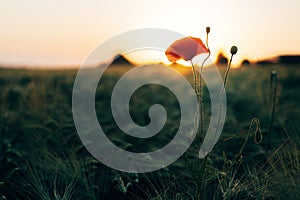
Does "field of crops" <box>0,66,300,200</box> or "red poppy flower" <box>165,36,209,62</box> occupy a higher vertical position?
"red poppy flower" <box>165,36,209,62</box>

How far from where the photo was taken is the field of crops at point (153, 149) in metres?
2.05

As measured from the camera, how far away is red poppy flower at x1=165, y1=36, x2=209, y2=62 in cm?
163

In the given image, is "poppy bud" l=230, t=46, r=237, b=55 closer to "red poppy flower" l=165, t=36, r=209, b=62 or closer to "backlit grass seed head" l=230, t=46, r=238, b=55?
"backlit grass seed head" l=230, t=46, r=238, b=55

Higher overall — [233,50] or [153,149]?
[233,50]

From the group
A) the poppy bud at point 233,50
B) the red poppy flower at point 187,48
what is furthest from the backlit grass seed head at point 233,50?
the red poppy flower at point 187,48

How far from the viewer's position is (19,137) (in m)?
3.24

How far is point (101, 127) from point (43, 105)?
33.0 inches

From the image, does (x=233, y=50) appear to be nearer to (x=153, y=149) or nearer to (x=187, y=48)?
(x=187, y=48)

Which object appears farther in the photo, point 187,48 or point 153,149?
point 153,149

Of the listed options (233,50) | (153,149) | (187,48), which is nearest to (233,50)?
(233,50)

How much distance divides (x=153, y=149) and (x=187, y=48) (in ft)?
4.16

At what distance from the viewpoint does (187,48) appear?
1.64 meters

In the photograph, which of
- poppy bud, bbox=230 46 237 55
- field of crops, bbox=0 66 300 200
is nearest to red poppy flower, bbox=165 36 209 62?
poppy bud, bbox=230 46 237 55

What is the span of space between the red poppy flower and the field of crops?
0.42 metres
